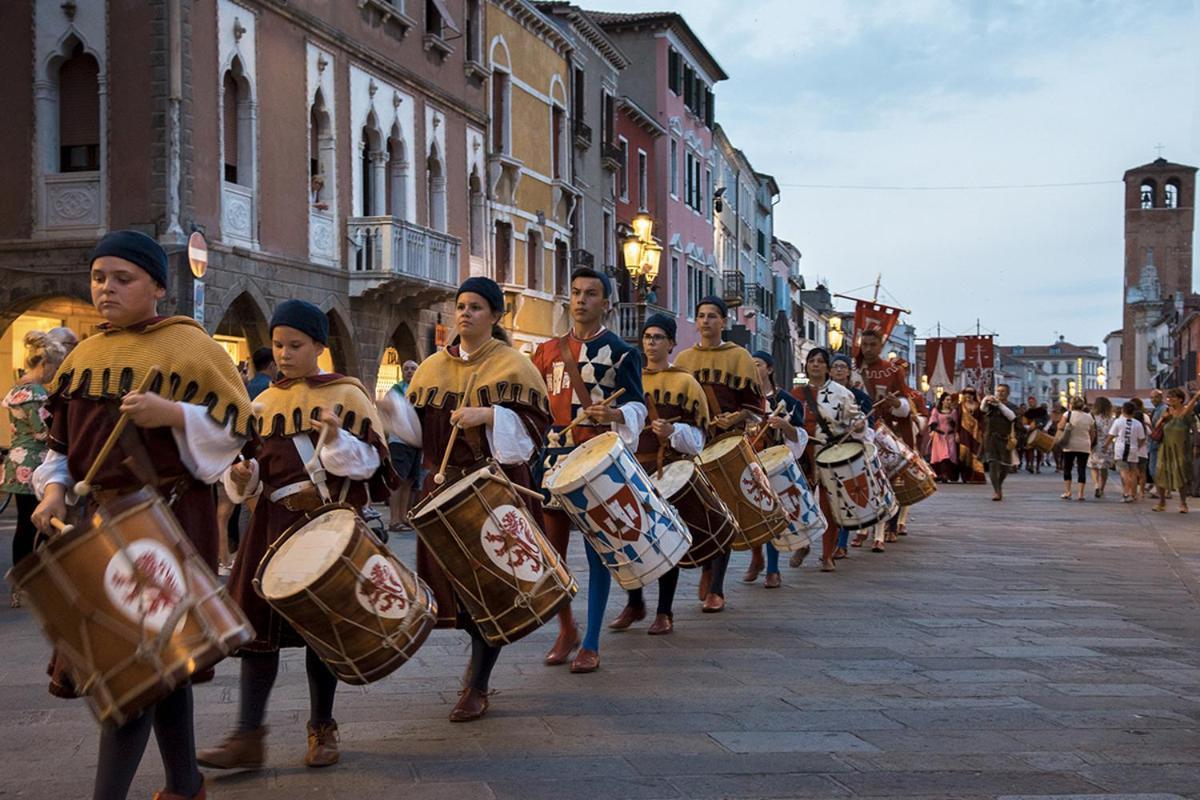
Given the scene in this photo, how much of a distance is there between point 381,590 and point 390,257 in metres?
21.5

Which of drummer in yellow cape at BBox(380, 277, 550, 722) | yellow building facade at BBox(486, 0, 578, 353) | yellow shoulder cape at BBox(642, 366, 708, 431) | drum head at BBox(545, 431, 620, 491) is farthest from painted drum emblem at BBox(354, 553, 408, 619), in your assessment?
yellow building facade at BBox(486, 0, 578, 353)

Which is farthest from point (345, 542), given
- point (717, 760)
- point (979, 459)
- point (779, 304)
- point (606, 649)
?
point (779, 304)

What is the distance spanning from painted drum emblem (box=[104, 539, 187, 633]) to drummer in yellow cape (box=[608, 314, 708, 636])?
449 centimetres

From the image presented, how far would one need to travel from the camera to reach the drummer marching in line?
7.59 m

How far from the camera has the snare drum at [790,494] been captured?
10.9 metres

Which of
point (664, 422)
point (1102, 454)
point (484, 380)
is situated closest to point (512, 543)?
point (484, 380)

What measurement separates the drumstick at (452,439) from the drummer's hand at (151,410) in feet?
5.42

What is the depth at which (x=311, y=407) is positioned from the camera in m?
5.54

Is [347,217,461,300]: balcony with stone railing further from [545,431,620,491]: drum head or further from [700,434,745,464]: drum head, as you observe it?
[545,431,620,491]: drum head

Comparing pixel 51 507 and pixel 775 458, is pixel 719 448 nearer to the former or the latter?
pixel 775 458

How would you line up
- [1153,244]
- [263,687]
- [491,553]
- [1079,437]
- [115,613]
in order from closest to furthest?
[115,613] → [263,687] → [491,553] → [1079,437] → [1153,244]

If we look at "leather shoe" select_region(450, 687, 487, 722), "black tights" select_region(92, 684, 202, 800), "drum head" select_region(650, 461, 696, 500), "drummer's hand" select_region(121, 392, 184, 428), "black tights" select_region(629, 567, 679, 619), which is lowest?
"leather shoe" select_region(450, 687, 487, 722)

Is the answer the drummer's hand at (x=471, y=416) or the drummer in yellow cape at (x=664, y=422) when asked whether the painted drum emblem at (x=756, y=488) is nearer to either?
the drummer in yellow cape at (x=664, y=422)

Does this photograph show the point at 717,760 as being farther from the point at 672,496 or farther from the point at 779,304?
the point at 779,304
